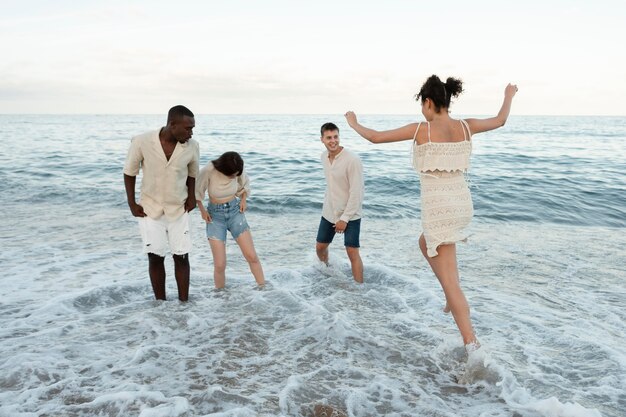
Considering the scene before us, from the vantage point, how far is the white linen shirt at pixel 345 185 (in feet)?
20.3

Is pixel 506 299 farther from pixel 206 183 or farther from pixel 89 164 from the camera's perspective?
pixel 89 164

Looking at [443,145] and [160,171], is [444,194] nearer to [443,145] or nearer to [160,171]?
[443,145]

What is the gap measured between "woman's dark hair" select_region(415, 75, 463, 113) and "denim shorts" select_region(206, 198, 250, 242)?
9.21 feet

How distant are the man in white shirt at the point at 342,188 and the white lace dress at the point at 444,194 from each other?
1984mm

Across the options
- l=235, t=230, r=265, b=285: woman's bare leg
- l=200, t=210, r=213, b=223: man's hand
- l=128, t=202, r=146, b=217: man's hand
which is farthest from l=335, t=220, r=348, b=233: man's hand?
l=128, t=202, r=146, b=217: man's hand

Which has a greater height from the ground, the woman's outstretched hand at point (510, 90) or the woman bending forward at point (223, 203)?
the woman's outstretched hand at point (510, 90)

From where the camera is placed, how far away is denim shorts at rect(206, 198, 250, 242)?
19.6 ft

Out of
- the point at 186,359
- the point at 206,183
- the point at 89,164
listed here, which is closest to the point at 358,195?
the point at 206,183

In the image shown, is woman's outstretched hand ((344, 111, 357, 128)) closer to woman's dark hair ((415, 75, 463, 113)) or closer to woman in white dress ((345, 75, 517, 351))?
woman in white dress ((345, 75, 517, 351))

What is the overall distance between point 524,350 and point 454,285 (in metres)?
1.14

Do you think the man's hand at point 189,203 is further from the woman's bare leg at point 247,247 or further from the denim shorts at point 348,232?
the denim shorts at point 348,232

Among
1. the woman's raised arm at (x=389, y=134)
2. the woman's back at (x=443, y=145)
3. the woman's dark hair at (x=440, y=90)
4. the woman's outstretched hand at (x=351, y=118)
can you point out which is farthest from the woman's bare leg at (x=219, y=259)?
the woman's dark hair at (x=440, y=90)

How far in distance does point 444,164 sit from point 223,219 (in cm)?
293

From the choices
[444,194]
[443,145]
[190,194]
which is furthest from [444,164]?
[190,194]
